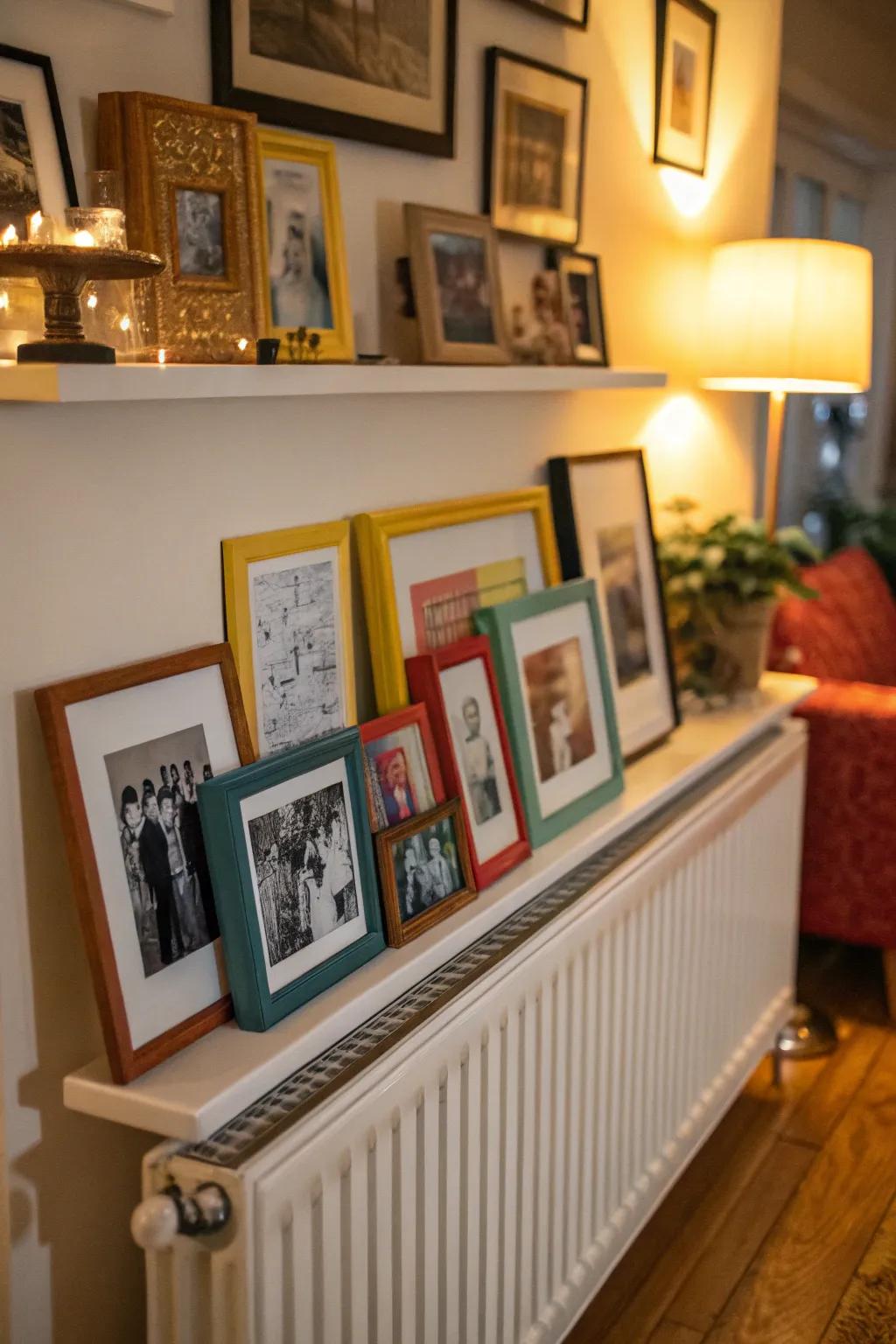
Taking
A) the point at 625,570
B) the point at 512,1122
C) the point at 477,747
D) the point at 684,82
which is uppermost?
the point at 684,82

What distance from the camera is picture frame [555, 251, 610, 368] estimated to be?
6.83ft

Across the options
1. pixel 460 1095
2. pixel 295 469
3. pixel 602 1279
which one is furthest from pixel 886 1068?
pixel 295 469

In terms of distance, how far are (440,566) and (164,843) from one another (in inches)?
25.5

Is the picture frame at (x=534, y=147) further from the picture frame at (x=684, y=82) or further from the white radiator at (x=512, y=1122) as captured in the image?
the white radiator at (x=512, y=1122)

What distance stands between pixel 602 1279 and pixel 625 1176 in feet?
0.49

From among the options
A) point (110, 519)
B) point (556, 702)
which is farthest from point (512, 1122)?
point (110, 519)

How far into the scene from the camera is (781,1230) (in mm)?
2203

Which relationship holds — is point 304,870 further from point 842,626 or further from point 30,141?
point 842,626

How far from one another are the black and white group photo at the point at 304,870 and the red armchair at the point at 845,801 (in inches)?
64.1

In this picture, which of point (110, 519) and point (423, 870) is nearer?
point (110, 519)

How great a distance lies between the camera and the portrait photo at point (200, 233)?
4.12 feet

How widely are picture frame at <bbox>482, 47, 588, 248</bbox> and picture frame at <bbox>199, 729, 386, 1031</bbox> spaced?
90 cm

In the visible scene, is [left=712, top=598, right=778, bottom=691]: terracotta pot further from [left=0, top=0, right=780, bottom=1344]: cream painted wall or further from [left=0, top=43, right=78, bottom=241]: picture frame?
[left=0, top=43, right=78, bottom=241]: picture frame

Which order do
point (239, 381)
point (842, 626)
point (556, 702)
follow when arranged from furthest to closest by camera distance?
point (842, 626)
point (556, 702)
point (239, 381)
